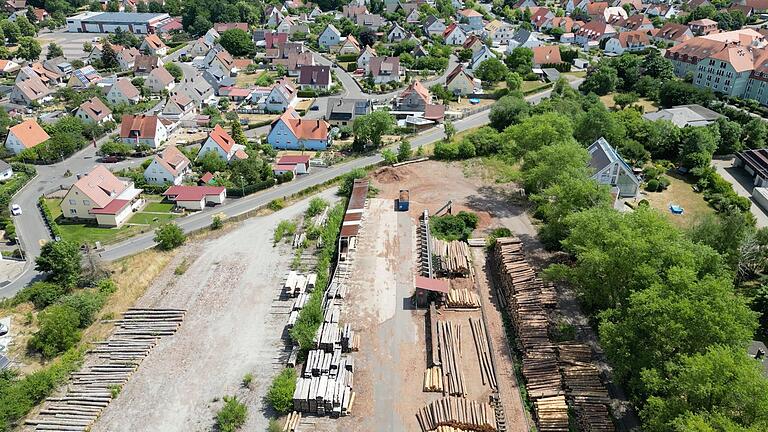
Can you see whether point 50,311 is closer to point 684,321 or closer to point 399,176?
point 399,176

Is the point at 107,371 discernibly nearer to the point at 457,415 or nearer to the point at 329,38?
the point at 457,415

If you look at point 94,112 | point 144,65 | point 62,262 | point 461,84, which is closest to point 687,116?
point 461,84

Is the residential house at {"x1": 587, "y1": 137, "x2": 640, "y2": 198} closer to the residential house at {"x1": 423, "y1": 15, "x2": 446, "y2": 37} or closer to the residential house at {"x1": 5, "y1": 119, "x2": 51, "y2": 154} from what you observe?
the residential house at {"x1": 5, "y1": 119, "x2": 51, "y2": 154}

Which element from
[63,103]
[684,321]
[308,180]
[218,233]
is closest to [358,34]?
[63,103]

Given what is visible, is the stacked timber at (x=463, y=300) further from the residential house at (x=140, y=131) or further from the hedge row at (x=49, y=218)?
the residential house at (x=140, y=131)

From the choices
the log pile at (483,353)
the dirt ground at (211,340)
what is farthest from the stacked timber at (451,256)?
the dirt ground at (211,340)
